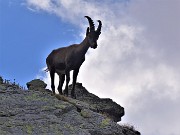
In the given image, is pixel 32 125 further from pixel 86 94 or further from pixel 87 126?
pixel 86 94

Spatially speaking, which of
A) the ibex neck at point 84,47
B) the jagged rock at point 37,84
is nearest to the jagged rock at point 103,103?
the jagged rock at point 37,84

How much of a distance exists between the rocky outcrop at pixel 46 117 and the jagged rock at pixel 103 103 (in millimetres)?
6298

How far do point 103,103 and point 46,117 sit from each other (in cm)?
987

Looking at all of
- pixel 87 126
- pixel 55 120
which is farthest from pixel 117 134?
pixel 55 120

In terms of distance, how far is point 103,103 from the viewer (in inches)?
906

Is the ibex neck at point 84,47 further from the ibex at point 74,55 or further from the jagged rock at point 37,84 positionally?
the jagged rock at point 37,84

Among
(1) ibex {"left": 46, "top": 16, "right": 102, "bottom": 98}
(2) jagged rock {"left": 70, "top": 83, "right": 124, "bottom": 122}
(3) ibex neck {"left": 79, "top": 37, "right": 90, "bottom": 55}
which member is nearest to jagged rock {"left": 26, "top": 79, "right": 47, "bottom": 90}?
(1) ibex {"left": 46, "top": 16, "right": 102, "bottom": 98}

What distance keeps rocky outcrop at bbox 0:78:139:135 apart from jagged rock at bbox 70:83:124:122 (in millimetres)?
6298

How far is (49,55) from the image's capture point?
2381cm

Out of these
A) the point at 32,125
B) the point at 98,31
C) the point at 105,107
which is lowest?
the point at 32,125

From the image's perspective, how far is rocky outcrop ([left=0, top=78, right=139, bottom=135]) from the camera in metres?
12.6

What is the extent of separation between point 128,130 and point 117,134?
1834 millimetres

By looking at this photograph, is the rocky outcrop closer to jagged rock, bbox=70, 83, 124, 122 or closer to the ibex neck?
jagged rock, bbox=70, 83, 124, 122

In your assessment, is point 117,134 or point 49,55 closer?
point 117,134
